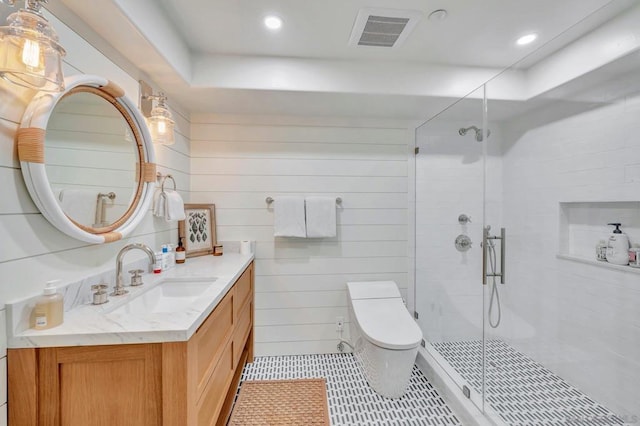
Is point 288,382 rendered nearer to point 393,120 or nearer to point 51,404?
point 51,404

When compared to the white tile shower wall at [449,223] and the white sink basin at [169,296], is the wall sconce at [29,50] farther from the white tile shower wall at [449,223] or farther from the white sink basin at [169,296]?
the white tile shower wall at [449,223]

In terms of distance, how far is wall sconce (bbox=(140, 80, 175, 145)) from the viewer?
1.68 m

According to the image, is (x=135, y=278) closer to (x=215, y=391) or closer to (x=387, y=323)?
(x=215, y=391)

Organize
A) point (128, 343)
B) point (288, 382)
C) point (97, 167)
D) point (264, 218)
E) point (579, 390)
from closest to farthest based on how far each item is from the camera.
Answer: point (128, 343) < point (97, 167) < point (579, 390) < point (288, 382) < point (264, 218)

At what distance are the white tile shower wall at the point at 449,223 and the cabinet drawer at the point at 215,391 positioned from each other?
5.41 feet

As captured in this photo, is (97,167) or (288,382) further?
(288,382)

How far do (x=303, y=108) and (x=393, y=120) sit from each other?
0.84 meters

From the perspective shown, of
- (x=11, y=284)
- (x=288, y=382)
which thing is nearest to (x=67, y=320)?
(x=11, y=284)

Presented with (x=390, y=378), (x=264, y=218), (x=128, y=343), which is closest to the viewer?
(x=128, y=343)

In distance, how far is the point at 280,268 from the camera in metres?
2.45

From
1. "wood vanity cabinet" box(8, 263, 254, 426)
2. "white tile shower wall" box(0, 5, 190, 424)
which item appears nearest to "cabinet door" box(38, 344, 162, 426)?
"wood vanity cabinet" box(8, 263, 254, 426)

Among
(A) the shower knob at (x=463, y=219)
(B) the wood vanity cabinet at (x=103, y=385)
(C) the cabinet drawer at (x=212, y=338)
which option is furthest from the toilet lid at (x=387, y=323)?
(B) the wood vanity cabinet at (x=103, y=385)

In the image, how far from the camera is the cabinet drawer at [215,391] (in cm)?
113

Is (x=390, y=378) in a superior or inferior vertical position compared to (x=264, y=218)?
inferior
